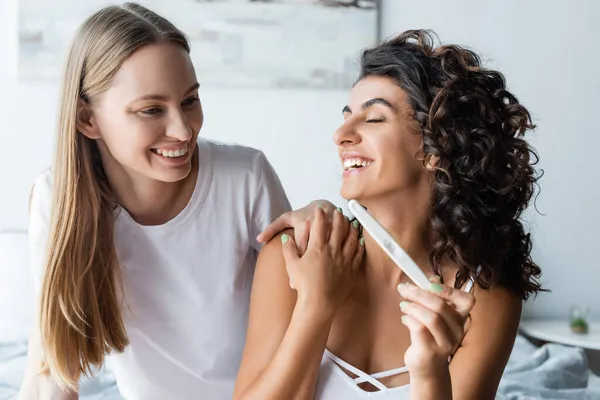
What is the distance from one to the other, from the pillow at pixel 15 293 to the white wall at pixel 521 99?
0.27m

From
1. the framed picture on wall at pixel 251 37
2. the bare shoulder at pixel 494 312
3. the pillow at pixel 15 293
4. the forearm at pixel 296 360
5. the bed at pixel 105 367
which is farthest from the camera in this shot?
the framed picture on wall at pixel 251 37

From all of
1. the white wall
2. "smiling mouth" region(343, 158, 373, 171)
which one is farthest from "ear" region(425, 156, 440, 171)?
the white wall

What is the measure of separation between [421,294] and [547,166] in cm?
279

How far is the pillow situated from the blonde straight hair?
1.41 meters

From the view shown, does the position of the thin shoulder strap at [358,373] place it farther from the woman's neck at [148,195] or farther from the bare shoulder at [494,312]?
the woman's neck at [148,195]

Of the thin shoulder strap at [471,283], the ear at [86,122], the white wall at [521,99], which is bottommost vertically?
the white wall at [521,99]

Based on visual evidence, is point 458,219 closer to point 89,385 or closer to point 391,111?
point 391,111

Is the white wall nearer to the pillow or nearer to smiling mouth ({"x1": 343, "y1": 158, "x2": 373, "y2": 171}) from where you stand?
the pillow

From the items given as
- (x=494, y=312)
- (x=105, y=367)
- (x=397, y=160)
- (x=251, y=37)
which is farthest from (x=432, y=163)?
(x=251, y=37)

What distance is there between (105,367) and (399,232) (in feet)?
5.39

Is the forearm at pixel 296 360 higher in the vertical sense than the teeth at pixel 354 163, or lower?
lower

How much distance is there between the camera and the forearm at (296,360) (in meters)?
1.37

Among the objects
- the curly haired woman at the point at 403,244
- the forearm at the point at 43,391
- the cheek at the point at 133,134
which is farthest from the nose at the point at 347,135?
the forearm at the point at 43,391

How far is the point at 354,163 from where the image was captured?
1484 millimetres
